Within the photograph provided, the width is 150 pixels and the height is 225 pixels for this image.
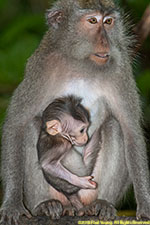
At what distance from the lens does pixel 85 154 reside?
7.50 metres

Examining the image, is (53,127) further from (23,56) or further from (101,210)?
(23,56)

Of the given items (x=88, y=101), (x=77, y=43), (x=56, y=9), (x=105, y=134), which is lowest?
(x=105, y=134)

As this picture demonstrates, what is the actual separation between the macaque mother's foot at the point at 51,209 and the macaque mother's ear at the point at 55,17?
252cm

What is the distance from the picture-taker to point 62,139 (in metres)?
7.16

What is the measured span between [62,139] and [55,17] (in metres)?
1.77

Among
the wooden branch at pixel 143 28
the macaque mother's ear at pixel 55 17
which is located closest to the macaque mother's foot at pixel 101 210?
the macaque mother's ear at pixel 55 17

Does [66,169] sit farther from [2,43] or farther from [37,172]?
[2,43]

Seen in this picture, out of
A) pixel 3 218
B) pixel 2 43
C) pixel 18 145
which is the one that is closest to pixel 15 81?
pixel 2 43

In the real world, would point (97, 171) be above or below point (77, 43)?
below

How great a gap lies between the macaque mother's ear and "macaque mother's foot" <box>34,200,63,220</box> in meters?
2.52

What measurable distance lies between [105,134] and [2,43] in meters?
4.25

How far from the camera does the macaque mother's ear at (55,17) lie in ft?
24.1

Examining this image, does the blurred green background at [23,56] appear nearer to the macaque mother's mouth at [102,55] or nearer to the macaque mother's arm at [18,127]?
the macaque mother's arm at [18,127]

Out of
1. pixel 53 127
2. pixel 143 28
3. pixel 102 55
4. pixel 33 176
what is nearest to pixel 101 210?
pixel 33 176
